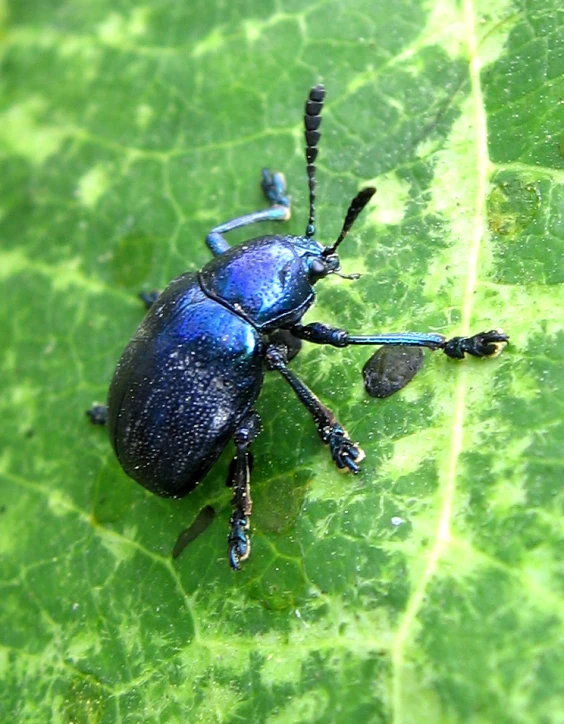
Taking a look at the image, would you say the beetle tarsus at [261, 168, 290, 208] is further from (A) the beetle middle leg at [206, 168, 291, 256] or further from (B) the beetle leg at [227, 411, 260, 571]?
(B) the beetle leg at [227, 411, 260, 571]

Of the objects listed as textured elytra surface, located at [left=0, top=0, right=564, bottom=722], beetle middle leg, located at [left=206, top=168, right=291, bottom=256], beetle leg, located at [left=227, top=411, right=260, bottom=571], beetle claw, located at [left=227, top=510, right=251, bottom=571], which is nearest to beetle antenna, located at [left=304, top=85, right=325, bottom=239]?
textured elytra surface, located at [left=0, top=0, right=564, bottom=722]

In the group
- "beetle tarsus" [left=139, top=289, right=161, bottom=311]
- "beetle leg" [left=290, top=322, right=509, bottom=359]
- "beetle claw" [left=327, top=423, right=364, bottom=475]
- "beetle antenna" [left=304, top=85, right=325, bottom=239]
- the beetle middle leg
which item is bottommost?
"beetle claw" [left=327, top=423, right=364, bottom=475]

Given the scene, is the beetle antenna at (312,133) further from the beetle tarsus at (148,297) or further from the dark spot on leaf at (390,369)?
the beetle tarsus at (148,297)

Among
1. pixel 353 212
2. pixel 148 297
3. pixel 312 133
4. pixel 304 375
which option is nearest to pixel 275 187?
pixel 312 133

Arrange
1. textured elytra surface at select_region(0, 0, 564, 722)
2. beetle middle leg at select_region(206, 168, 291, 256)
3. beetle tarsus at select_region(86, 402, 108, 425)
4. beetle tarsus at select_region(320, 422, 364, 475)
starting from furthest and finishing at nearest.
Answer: beetle tarsus at select_region(86, 402, 108, 425)
beetle middle leg at select_region(206, 168, 291, 256)
beetle tarsus at select_region(320, 422, 364, 475)
textured elytra surface at select_region(0, 0, 564, 722)

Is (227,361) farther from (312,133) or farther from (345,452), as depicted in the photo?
(312,133)

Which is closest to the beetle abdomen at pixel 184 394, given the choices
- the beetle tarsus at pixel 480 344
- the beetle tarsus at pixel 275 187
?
the beetle tarsus at pixel 275 187

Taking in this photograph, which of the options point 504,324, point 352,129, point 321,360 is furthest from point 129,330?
point 504,324
